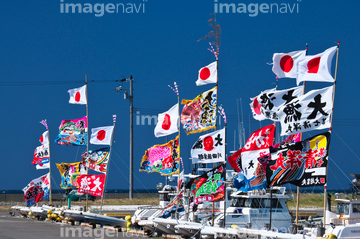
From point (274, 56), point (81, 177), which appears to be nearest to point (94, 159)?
point (81, 177)

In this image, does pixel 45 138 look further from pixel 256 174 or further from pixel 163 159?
pixel 256 174

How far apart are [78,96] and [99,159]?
8.24 metres

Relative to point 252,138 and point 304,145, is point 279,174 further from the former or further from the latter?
point 252,138

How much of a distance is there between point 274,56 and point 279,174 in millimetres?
5578

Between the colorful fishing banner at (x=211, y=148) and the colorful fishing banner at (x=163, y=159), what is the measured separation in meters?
7.32

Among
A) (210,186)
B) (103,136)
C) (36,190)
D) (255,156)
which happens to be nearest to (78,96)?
(103,136)

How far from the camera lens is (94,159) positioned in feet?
128

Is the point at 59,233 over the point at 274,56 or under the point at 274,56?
under

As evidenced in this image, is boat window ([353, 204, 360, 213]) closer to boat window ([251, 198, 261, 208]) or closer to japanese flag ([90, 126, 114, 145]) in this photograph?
boat window ([251, 198, 261, 208])

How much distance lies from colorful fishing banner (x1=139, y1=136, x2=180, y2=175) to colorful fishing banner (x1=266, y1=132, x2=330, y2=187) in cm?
1266

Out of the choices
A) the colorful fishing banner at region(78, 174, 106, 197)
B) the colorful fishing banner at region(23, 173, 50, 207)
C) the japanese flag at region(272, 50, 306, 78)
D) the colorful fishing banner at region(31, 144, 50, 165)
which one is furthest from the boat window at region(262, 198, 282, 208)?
the colorful fishing banner at region(31, 144, 50, 165)

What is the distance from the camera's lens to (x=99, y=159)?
38.9 m

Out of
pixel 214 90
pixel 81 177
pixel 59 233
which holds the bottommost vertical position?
pixel 59 233

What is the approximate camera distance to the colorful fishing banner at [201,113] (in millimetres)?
31109
